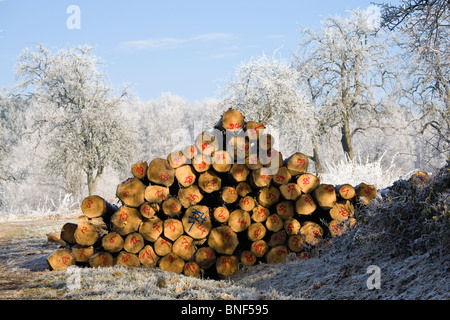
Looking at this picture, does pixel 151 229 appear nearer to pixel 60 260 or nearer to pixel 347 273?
pixel 60 260

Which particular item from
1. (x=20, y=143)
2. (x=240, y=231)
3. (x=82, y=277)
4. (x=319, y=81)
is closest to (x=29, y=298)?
(x=82, y=277)

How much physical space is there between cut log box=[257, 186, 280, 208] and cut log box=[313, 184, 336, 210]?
66cm

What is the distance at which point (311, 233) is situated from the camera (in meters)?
7.46

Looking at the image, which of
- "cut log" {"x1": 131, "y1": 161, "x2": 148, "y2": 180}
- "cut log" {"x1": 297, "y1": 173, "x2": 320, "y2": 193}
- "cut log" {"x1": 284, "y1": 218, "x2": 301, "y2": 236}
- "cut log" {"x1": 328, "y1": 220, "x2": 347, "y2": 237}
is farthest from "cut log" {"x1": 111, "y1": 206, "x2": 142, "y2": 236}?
"cut log" {"x1": 328, "y1": 220, "x2": 347, "y2": 237}

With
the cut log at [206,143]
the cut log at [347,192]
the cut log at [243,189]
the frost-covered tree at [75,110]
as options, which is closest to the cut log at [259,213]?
the cut log at [243,189]

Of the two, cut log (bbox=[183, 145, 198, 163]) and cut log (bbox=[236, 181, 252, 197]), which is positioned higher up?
cut log (bbox=[183, 145, 198, 163])

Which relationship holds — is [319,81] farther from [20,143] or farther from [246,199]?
[20,143]

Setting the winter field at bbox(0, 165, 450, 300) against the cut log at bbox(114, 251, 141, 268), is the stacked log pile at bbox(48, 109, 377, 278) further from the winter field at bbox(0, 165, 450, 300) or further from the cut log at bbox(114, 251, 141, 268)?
the winter field at bbox(0, 165, 450, 300)

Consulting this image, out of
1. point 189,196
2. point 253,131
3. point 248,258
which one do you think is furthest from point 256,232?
point 253,131

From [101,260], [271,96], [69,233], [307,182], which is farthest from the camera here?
[271,96]

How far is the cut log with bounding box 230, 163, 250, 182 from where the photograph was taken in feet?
24.5

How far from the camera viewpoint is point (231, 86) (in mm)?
23641

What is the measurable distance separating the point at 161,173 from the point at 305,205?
2417 mm
